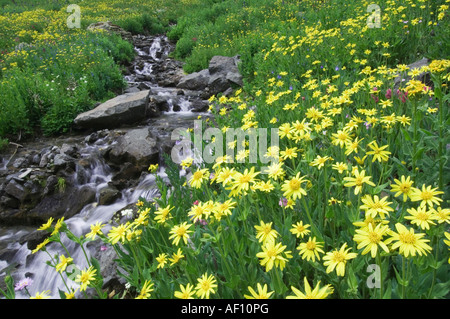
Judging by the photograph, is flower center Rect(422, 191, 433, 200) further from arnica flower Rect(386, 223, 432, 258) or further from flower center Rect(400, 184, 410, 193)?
arnica flower Rect(386, 223, 432, 258)

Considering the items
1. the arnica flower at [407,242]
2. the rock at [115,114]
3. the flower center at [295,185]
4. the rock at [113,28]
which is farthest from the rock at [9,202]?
the rock at [113,28]

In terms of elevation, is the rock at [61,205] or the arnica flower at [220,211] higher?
the arnica flower at [220,211]

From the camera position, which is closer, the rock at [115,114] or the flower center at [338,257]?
the flower center at [338,257]

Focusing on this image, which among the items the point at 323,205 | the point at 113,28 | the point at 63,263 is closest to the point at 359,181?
the point at 323,205

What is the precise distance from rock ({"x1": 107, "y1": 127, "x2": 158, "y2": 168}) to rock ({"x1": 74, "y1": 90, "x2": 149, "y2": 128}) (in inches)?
51.9

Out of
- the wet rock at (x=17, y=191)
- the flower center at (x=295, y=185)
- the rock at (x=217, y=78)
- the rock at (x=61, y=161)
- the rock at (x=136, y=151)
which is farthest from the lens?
the rock at (x=217, y=78)

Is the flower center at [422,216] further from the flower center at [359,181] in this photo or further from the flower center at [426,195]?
the flower center at [359,181]

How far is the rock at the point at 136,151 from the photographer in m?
5.34

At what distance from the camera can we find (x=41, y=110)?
23.1 ft

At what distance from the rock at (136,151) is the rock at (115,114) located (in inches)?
51.9
